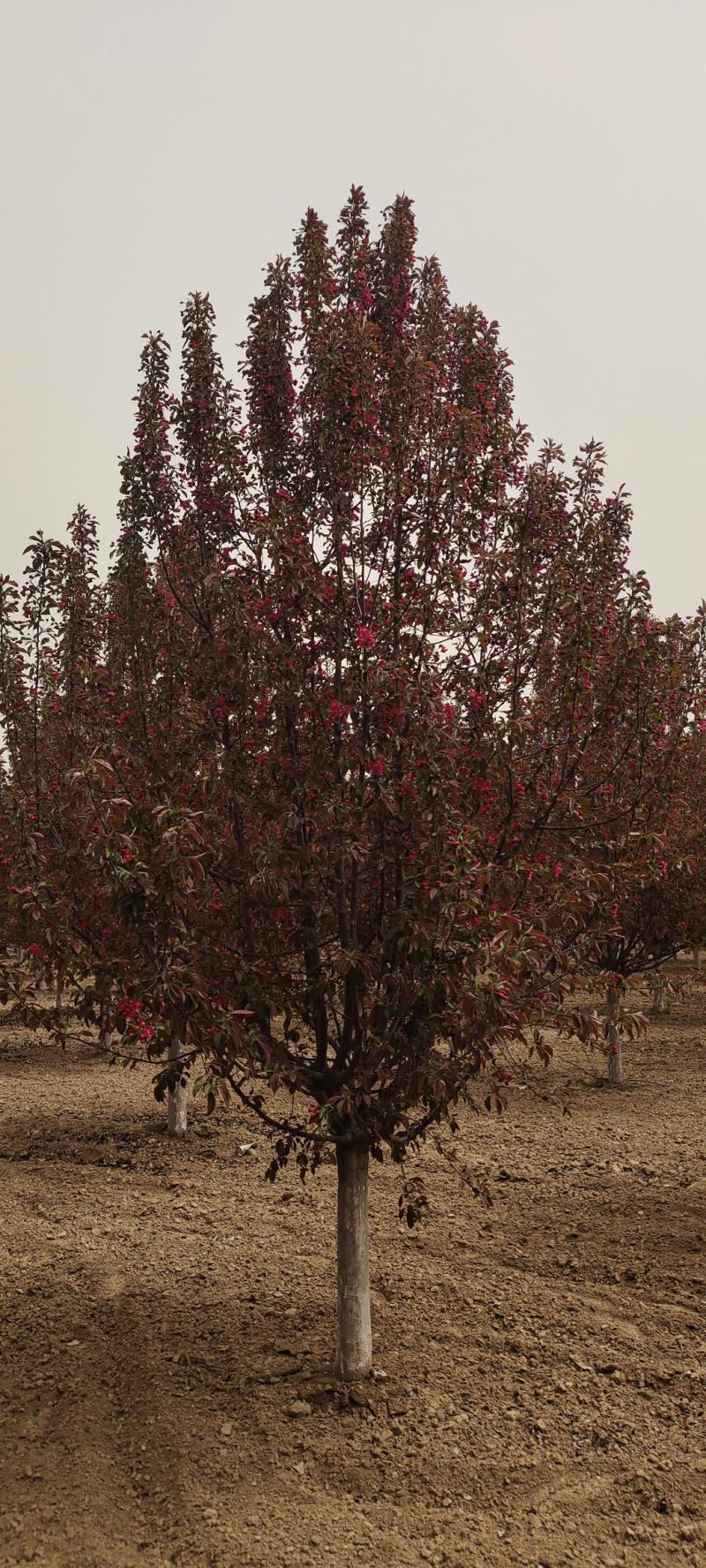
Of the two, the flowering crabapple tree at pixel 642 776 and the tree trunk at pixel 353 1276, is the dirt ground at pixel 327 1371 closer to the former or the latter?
the tree trunk at pixel 353 1276

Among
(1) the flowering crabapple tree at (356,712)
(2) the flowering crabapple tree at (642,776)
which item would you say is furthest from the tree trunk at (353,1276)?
(2) the flowering crabapple tree at (642,776)

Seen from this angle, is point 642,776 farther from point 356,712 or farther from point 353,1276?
point 353,1276

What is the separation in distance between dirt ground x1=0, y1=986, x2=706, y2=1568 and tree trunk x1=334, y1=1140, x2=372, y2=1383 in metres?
0.16

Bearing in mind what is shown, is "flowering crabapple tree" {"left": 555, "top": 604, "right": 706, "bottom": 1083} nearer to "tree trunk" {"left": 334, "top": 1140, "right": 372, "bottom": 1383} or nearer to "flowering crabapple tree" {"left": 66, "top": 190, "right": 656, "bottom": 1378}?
"flowering crabapple tree" {"left": 66, "top": 190, "right": 656, "bottom": 1378}

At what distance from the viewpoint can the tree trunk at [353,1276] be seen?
17.3ft

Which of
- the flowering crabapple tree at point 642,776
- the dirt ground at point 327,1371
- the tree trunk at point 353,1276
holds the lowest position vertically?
the dirt ground at point 327,1371

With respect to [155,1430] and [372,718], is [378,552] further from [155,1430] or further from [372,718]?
[155,1430]

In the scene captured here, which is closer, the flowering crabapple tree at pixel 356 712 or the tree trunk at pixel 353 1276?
the flowering crabapple tree at pixel 356 712

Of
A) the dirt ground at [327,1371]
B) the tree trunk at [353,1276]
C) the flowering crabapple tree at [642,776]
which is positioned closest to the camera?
the dirt ground at [327,1371]

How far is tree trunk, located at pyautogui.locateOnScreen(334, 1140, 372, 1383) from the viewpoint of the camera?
5258 mm

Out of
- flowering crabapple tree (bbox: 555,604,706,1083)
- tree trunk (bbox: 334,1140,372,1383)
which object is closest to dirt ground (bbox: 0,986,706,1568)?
tree trunk (bbox: 334,1140,372,1383)

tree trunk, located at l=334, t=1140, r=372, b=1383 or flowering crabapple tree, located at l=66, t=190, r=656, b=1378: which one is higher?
flowering crabapple tree, located at l=66, t=190, r=656, b=1378

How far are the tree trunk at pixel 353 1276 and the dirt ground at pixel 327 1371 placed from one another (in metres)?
0.16

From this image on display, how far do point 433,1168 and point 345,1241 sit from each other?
3.62 m
